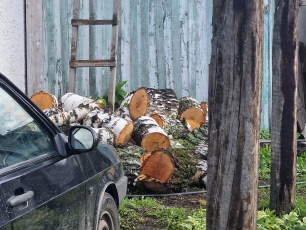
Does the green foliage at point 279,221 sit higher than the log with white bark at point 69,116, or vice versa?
the log with white bark at point 69,116

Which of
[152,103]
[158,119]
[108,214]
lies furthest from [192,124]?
[108,214]

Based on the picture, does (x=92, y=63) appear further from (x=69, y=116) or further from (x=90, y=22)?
(x=69, y=116)

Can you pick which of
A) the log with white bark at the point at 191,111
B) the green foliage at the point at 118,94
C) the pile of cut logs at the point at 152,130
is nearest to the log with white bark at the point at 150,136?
the pile of cut logs at the point at 152,130

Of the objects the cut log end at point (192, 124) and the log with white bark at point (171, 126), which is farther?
the cut log end at point (192, 124)

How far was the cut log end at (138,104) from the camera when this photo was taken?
10812 millimetres

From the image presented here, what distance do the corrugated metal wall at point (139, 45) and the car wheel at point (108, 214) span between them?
7277mm

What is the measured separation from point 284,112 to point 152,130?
2.83 meters

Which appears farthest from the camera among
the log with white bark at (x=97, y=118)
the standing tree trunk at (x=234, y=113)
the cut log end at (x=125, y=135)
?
the log with white bark at (x=97, y=118)

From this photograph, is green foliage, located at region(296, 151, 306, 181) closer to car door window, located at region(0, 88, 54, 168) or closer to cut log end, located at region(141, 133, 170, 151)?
cut log end, located at region(141, 133, 170, 151)

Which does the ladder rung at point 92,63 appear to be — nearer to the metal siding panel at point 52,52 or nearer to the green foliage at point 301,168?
the metal siding panel at point 52,52

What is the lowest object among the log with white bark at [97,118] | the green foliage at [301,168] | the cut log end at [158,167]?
the green foliage at [301,168]

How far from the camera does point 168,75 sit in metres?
12.7

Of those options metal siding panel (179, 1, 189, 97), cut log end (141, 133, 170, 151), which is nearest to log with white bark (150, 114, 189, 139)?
cut log end (141, 133, 170, 151)

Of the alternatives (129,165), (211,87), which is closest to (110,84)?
(129,165)
